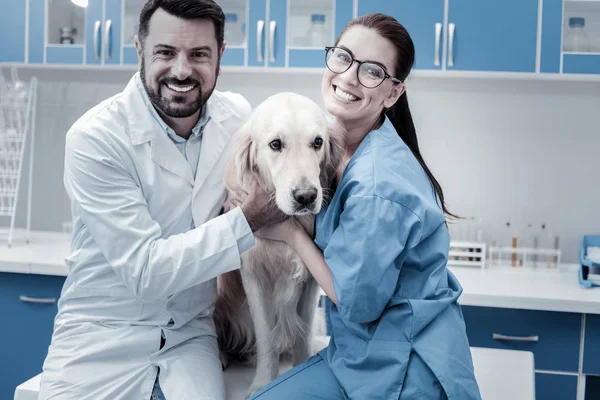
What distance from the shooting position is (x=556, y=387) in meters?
2.31

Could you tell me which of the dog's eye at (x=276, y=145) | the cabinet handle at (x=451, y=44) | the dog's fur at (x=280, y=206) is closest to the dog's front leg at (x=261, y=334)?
the dog's fur at (x=280, y=206)

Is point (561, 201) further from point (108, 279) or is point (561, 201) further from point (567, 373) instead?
point (108, 279)

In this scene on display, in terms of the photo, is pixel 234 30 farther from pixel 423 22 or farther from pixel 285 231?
pixel 285 231

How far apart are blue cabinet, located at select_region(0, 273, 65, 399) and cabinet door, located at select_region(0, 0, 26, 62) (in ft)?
3.25

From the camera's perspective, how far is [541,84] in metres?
2.84

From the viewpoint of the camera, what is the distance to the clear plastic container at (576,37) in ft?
8.17

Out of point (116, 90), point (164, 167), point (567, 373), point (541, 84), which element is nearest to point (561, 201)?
point (541, 84)

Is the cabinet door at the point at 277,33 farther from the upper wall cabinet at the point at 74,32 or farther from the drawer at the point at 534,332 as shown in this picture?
the drawer at the point at 534,332

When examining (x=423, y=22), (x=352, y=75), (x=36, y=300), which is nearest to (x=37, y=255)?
Answer: (x=36, y=300)

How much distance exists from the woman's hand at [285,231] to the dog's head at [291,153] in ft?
0.29

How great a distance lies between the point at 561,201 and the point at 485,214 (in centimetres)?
34

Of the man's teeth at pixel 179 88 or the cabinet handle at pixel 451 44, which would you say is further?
the cabinet handle at pixel 451 44

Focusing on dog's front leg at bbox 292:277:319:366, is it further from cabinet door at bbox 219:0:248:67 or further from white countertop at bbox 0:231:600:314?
cabinet door at bbox 219:0:248:67

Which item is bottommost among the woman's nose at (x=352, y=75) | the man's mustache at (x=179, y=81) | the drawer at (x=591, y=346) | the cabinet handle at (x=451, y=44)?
the drawer at (x=591, y=346)
